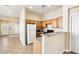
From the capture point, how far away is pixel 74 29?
3.76m

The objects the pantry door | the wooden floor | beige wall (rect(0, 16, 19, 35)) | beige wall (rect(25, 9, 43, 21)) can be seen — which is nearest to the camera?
the pantry door

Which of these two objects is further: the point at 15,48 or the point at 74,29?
the point at 15,48

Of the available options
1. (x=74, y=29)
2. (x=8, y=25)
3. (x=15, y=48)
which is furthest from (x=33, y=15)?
(x=8, y=25)

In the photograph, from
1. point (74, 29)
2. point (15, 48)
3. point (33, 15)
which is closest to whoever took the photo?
point (74, 29)

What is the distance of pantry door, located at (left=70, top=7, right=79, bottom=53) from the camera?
367 cm

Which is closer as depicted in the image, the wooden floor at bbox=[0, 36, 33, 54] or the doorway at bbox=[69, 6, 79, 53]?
the doorway at bbox=[69, 6, 79, 53]

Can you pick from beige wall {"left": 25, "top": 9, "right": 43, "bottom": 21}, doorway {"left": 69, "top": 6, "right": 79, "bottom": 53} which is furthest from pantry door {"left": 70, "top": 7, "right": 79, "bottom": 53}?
beige wall {"left": 25, "top": 9, "right": 43, "bottom": 21}

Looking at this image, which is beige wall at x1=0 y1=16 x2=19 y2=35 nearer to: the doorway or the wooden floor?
the wooden floor

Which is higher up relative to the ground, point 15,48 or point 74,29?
point 74,29

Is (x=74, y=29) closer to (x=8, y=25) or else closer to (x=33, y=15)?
(x=33, y=15)

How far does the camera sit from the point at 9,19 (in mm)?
10852

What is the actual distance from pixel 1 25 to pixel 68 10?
8.76 meters

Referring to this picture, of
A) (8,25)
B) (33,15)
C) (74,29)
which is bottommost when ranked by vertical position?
(74,29)
